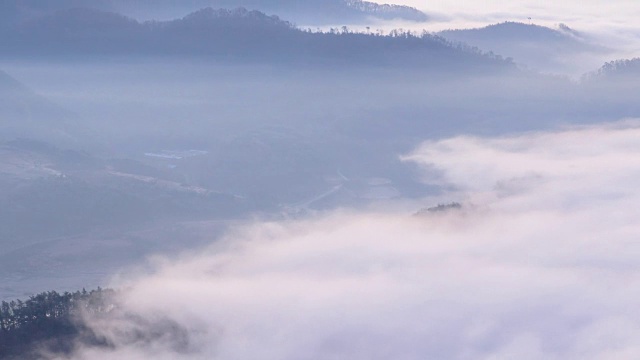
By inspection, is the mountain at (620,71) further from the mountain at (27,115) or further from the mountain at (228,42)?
the mountain at (27,115)

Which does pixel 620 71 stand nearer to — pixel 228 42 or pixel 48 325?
pixel 228 42

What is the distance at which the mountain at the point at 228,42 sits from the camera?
103812 millimetres

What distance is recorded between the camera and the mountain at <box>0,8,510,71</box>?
103812 millimetres

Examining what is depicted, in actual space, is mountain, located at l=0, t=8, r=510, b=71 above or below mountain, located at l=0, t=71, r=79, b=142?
above

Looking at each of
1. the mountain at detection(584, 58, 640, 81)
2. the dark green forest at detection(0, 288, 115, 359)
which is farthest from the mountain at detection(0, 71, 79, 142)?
the dark green forest at detection(0, 288, 115, 359)

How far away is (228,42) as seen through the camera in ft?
354

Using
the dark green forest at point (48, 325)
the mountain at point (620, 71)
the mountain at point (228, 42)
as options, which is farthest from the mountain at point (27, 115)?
the dark green forest at point (48, 325)

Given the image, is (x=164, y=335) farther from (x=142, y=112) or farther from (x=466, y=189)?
(x=142, y=112)

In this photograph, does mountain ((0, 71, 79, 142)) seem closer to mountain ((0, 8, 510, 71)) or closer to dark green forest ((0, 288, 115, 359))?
mountain ((0, 8, 510, 71))

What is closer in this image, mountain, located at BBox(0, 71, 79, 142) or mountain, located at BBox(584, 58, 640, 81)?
mountain, located at BBox(0, 71, 79, 142)

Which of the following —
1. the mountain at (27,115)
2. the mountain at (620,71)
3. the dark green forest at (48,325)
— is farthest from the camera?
the mountain at (620,71)

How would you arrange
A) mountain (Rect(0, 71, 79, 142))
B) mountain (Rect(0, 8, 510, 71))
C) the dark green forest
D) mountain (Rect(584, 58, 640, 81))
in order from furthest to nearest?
mountain (Rect(0, 8, 510, 71)) → mountain (Rect(584, 58, 640, 81)) → mountain (Rect(0, 71, 79, 142)) → the dark green forest

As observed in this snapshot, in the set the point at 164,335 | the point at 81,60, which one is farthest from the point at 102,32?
the point at 164,335

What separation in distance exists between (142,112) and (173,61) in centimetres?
861
